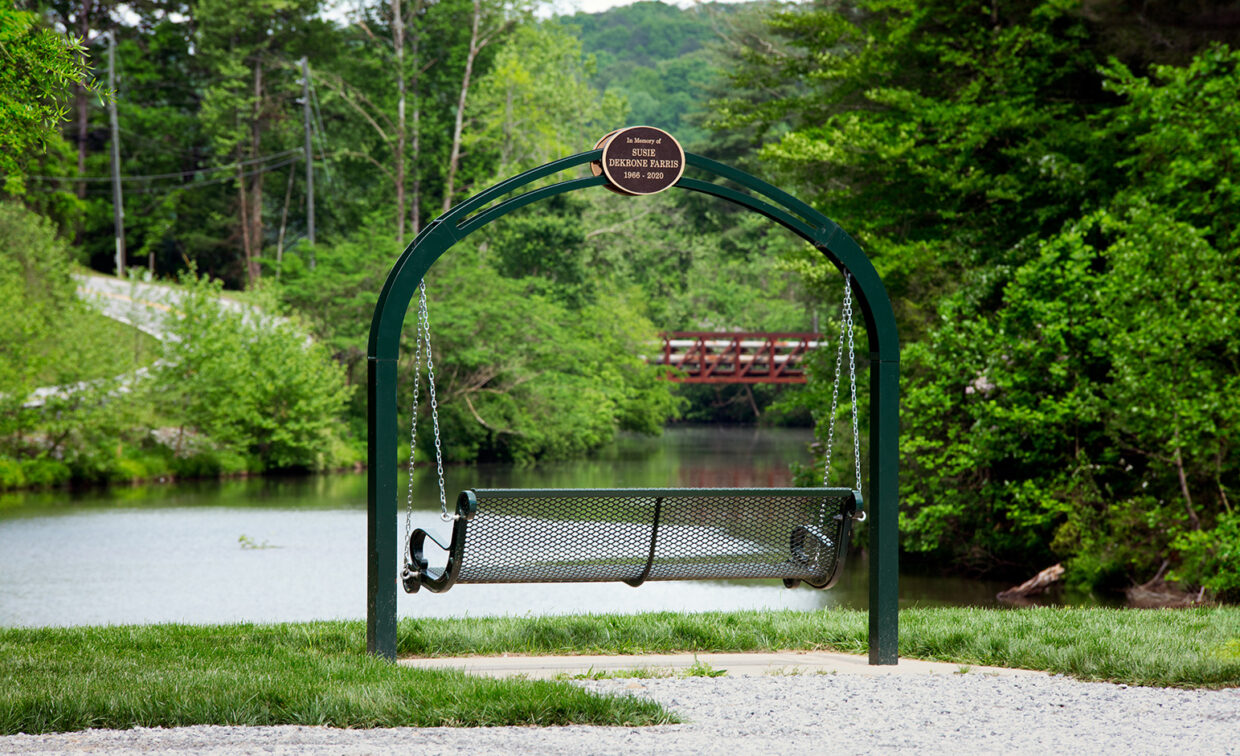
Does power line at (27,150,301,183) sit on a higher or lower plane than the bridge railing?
higher

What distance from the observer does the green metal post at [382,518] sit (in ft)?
19.2

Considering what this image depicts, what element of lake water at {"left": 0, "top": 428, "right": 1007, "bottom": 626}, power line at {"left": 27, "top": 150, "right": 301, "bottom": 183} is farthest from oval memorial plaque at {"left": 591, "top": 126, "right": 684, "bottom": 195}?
power line at {"left": 27, "top": 150, "right": 301, "bottom": 183}

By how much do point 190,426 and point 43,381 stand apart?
3068mm

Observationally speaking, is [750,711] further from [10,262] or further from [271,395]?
[10,262]

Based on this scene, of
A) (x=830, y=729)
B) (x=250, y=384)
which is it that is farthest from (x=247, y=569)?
(x=250, y=384)

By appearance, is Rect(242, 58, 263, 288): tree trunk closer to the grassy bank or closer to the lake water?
the lake water

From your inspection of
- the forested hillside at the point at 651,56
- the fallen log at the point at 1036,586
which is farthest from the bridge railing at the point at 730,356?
the fallen log at the point at 1036,586

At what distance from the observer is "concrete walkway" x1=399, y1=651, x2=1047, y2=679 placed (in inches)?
224

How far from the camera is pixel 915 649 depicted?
21.2 ft

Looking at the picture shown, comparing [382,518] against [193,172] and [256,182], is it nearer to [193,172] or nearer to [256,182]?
[256,182]

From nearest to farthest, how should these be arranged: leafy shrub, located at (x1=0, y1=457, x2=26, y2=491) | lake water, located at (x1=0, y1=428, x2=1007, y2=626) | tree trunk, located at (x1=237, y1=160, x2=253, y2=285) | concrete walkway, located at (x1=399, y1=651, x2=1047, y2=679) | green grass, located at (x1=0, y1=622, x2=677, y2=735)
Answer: green grass, located at (x1=0, y1=622, x2=677, y2=735), concrete walkway, located at (x1=399, y1=651, x2=1047, y2=679), lake water, located at (x1=0, y1=428, x2=1007, y2=626), leafy shrub, located at (x1=0, y1=457, x2=26, y2=491), tree trunk, located at (x1=237, y1=160, x2=253, y2=285)

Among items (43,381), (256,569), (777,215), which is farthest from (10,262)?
(777,215)

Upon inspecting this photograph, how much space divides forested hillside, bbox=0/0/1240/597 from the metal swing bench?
3301 mm

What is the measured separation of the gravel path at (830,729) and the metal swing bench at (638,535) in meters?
0.82
